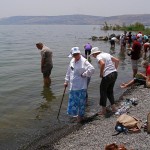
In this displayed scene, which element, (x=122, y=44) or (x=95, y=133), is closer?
(x=95, y=133)

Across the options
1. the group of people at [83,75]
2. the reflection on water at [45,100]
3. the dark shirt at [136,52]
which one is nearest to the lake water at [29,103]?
the reflection on water at [45,100]

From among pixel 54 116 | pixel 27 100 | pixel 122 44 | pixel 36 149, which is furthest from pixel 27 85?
pixel 122 44

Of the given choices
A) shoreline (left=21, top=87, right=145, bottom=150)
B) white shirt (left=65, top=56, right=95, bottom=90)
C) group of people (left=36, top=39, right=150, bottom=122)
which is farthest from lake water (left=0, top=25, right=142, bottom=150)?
white shirt (left=65, top=56, right=95, bottom=90)

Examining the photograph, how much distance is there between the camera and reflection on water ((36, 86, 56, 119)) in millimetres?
12328

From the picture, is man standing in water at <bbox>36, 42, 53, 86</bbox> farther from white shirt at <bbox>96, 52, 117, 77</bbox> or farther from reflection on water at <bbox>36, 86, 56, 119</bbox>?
white shirt at <bbox>96, 52, 117, 77</bbox>

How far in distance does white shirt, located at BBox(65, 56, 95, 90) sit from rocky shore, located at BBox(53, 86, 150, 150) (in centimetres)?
118

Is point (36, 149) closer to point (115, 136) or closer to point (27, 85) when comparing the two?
point (115, 136)

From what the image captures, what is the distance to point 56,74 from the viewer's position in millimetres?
20344

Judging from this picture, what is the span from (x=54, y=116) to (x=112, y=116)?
7.66 feet

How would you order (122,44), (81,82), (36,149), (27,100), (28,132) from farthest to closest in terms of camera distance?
(122,44), (27,100), (28,132), (81,82), (36,149)

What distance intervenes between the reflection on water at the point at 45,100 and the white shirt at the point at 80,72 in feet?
8.89

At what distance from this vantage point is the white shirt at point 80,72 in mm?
9141

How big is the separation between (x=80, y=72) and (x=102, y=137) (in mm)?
1978

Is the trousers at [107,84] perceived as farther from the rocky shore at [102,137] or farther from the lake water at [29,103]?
the lake water at [29,103]
